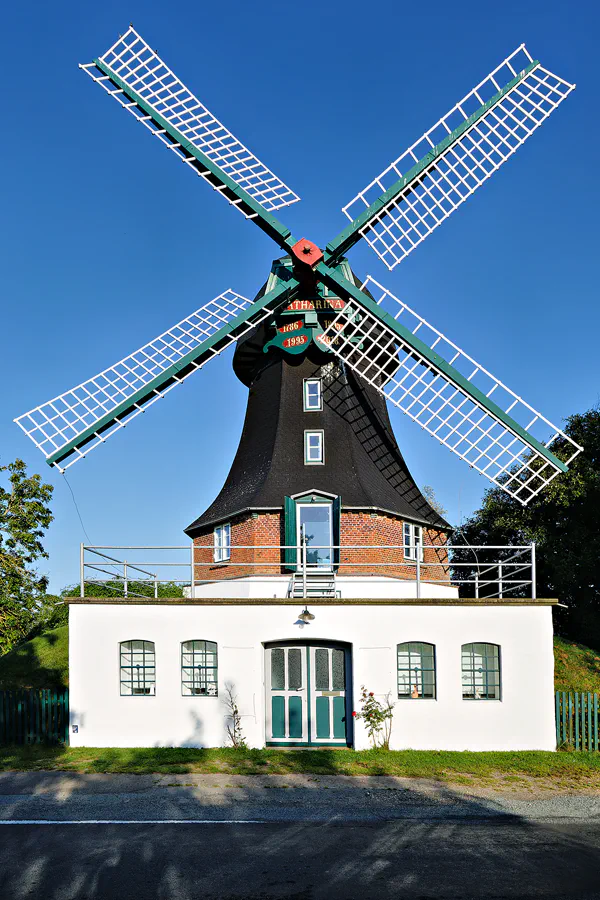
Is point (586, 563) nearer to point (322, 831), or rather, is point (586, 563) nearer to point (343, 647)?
point (343, 647)

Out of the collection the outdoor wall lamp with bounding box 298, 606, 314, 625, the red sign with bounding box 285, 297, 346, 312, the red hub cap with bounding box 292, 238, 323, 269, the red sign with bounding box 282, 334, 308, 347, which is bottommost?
the outdoor wall lamp with bounding box 298, 606, 314, 625

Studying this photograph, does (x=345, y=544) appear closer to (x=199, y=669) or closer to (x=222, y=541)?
(x=222, y=541)

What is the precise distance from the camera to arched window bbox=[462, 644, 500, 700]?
18.7 meters

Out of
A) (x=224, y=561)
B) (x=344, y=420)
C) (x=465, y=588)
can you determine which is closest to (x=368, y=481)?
(x=344, y=420)

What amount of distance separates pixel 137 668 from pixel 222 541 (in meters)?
4.87

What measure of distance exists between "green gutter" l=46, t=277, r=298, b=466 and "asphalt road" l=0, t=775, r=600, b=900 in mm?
7947

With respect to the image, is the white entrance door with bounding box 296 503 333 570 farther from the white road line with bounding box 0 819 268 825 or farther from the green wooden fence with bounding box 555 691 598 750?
the white road line with bounding box 0 819 268 825

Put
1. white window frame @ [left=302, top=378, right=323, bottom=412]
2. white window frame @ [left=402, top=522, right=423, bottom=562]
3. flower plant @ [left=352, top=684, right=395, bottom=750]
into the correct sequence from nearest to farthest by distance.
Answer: flower plant @ [left=352, top=684, right=395, bottom=750] → white window frame @ [left=402, top=522, right=423, bottom=562] → white window frame @ [left=302, top=378, right=323, bottom=412]

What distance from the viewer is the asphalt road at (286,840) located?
31.2ft

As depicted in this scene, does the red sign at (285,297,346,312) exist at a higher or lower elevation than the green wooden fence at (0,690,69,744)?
higher

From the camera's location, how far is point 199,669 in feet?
61.3

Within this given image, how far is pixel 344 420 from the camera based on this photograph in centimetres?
2302

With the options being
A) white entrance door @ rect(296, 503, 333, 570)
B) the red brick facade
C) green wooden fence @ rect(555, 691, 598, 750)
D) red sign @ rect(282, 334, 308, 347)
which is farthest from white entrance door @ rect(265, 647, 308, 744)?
red sign @ rect(282, 334, 308, 347)

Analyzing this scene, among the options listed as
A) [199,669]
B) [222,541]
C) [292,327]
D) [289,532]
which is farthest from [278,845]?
[292,327]
